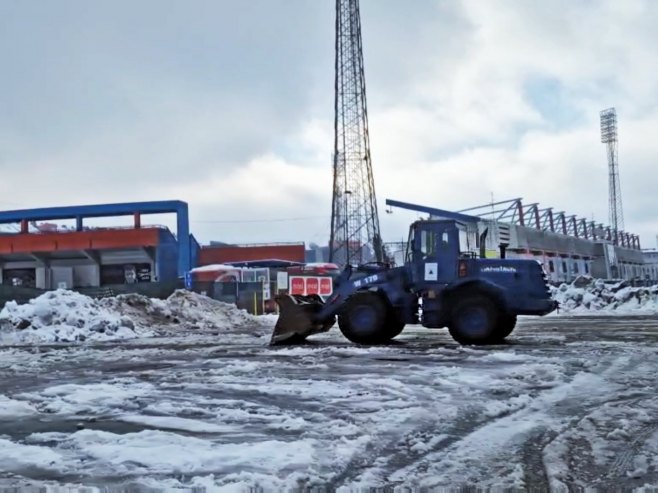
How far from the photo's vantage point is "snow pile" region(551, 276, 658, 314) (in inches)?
1091

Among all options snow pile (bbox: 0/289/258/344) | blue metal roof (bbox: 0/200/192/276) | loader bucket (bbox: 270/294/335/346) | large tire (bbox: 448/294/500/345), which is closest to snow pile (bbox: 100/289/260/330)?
snow pile (bbox: 0/289/258/344)

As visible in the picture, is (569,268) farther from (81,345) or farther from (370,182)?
(81,345)

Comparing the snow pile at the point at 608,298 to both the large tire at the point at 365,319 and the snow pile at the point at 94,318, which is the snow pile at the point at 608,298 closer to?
the large tire at the point at 365,319

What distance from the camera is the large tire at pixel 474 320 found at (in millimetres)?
13438

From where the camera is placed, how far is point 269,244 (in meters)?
57.7

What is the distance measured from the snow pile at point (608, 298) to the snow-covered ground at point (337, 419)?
1669cm

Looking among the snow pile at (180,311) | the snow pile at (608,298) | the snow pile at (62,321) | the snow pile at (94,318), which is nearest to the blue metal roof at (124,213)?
the snow pile at (180,311)

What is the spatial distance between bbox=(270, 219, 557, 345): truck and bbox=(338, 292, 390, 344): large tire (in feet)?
0.08

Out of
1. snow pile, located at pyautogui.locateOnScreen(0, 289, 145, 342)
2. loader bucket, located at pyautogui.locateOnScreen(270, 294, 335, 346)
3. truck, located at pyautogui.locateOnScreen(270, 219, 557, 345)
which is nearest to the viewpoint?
truck, located at pyautogui.locateOnScreen(270, 219, 557, 345)

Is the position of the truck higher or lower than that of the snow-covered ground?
higher

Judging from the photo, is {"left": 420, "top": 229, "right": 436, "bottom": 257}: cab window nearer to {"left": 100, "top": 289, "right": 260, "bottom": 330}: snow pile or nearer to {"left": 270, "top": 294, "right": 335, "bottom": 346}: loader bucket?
{"left": 270, "top": 294, "right": 335, "bottom": 346}: loader bucket

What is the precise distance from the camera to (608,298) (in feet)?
95.8

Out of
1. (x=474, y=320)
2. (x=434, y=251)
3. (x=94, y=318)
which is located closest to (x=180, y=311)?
(x=94, y=318)

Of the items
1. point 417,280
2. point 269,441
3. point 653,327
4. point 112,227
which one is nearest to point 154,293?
point 417,280
